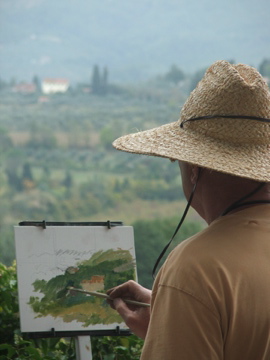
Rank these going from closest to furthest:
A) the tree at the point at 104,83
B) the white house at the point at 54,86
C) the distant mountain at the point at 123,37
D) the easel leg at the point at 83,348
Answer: the easel leg at the point at 83,348, the tree at the point at 104,83, the distant mountain at the point at 123,37, the white house at the point at 54,86

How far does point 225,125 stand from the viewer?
1.28 meters

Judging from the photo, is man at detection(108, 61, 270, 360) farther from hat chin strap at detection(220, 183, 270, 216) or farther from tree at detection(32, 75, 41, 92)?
tree at detection(32, 75, 41, 92)

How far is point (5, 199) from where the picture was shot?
777 centimetres

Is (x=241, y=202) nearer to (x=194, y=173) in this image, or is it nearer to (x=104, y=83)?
(x=194, y=173)

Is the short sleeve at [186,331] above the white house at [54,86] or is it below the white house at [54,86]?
above

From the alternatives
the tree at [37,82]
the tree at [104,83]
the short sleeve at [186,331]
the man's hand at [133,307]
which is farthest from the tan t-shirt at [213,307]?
the tree at [37,82]

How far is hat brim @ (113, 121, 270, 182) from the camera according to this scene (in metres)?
1.21

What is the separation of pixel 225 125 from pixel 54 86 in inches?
306

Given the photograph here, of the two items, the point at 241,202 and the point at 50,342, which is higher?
the point at 241,202

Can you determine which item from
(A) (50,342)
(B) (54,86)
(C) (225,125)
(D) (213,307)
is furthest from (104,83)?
(D) (213,307)

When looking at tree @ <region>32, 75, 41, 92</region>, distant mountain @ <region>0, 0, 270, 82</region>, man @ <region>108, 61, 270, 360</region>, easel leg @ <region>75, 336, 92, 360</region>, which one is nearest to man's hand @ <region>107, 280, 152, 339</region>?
man @ <region>108, 61, 270, 360</region>

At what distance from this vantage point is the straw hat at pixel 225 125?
4.16 ft

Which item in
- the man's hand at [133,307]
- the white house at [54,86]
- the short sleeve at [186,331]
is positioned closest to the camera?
the short sleeve at [186,331]

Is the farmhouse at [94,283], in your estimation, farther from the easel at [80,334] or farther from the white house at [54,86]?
the white house at [54,86]
